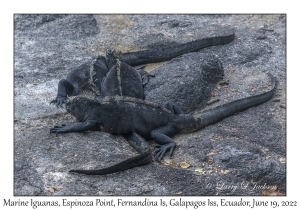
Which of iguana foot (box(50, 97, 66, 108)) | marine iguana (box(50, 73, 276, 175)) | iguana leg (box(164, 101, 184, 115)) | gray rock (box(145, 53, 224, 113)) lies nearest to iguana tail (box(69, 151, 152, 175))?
marine iguana (box(50, 73, 276, 175))

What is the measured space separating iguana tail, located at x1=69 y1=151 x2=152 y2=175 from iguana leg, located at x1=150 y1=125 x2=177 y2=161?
412 mm

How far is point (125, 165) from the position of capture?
748 cm

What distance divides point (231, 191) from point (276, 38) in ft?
21.2

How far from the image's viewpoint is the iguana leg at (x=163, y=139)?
8242 millimetres

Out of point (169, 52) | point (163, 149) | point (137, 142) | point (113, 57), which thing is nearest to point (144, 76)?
point (113, 57)

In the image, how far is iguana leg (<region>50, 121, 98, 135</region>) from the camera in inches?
331

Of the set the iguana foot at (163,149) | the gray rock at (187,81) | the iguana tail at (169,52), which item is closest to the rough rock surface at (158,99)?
the gray rock at (187,81)

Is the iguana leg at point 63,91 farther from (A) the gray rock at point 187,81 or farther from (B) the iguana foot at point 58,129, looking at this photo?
(A) the gray rock at point 187,81

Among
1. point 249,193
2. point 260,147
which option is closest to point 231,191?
point 249,193

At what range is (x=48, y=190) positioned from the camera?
6.90m

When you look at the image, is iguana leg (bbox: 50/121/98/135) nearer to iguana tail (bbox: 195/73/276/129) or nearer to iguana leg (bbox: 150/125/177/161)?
iguana leg (bbox: 150/125/177/161)

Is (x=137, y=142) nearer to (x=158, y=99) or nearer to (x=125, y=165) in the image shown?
(x=125, y=165)

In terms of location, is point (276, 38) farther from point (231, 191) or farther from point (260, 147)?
point (231, 191)

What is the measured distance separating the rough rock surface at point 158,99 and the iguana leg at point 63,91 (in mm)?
195
